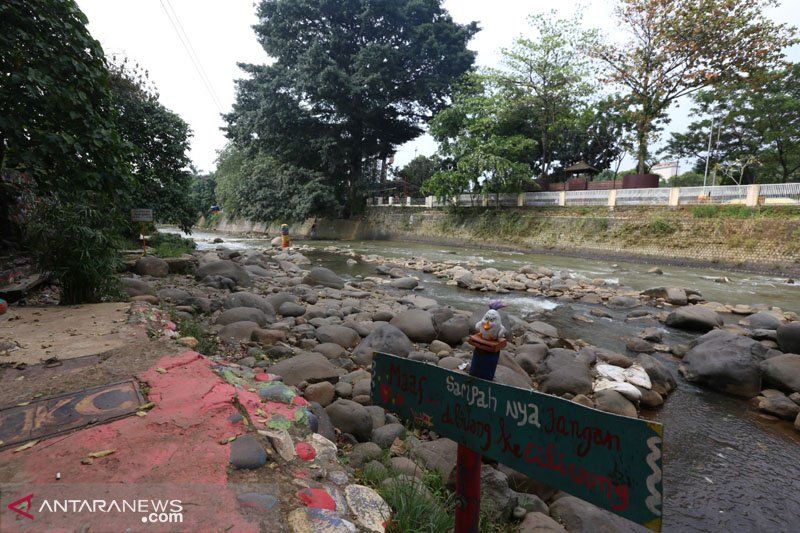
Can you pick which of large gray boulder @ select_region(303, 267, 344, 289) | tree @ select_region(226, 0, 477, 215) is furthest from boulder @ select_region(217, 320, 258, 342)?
tree @ select_region(226, 0, 477, 215)

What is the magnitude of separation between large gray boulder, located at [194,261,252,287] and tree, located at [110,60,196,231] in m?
3.80

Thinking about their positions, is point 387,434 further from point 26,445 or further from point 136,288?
point 136,288

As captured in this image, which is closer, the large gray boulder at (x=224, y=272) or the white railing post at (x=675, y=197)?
the large gray boulder at (x=224, y=272)

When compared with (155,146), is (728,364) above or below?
below

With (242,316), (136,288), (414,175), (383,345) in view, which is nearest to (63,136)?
(136,288)

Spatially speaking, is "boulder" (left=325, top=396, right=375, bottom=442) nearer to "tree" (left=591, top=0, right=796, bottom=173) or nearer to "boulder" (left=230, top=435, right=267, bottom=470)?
"boulder" (left=230, top=435, right=267, bottom=470)

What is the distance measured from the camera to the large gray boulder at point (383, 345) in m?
4.65

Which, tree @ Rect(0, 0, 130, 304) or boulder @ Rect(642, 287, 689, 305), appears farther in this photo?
boulder @ Rect(642, 287, 689, 305)

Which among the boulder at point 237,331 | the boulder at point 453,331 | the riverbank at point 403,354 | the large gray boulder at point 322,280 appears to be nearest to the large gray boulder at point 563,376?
the riverbank at point 403,354

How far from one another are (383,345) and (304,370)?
123cm

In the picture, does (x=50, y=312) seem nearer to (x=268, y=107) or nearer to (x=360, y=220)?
(x=268, y=107)

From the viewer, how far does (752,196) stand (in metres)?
13.9

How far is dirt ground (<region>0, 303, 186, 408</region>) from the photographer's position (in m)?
2.55

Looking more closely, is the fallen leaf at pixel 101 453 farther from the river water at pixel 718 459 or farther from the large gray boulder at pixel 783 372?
the large gray boulder at pixel 783 372
